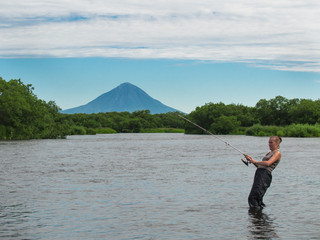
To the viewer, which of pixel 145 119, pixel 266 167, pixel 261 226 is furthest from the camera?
pixel 145 119

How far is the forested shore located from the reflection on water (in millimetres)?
38580

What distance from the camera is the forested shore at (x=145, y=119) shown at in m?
73.9

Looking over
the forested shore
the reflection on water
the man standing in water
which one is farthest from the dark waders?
the forested shore

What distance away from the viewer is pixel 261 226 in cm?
1146

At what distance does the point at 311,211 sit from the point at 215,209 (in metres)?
2.60

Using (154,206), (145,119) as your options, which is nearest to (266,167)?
(154,206)

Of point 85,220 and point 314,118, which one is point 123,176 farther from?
point 314,118

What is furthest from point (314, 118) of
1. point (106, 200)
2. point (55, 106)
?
point (106, 200)

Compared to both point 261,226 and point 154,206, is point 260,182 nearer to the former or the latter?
point 261,226

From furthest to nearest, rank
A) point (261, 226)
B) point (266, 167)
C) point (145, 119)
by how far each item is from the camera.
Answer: point (145, 119)
point (266, 167)
point (261, 226)

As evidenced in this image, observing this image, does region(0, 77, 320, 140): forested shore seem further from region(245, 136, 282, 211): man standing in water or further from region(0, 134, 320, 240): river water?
region(245, 136, 282, 211): man standing in water

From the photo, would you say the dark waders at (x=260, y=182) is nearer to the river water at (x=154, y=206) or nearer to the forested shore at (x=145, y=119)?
the river water at (x=154, y=206)

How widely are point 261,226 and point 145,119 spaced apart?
182m

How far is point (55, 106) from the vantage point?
4139 inches
